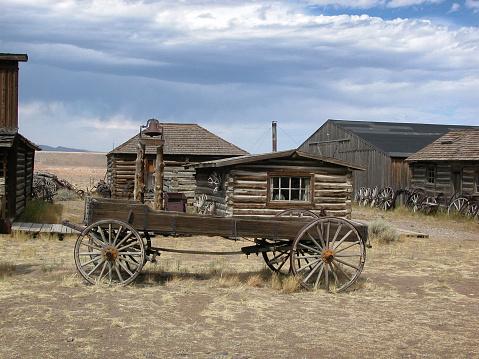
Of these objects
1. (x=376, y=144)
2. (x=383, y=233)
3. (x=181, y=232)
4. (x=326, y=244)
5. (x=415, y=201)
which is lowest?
(x=383, y=233)

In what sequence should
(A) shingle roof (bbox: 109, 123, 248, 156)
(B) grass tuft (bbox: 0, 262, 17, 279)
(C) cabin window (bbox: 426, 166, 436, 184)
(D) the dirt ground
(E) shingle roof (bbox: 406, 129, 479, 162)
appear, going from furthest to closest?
(C) cabin window (bbox: 426, 166, 436, 184) → (A) shingle roof (bbox: 109, 123, 248, 156) → (E) shingle roof (bbox: 406, 129, 479, 162) → (B) grass tuft (bbox: 0, 262, 17, 279) → (D) the dirt ground

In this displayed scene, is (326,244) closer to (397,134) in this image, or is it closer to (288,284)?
(288,284)

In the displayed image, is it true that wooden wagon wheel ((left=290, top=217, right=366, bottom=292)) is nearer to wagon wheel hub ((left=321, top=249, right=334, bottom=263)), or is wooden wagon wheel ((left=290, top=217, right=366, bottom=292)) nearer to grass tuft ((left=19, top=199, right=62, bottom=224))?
wagon wheel hub ((left=321, top=249, right=334, bottom=263))

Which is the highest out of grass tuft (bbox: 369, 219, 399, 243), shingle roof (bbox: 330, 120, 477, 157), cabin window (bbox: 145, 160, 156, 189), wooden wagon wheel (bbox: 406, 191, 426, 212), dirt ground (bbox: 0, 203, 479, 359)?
shingle roof (bbox: 330, 120, 477, 157)

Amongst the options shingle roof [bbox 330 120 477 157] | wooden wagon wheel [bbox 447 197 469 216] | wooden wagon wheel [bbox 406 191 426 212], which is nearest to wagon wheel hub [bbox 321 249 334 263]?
wooden wagon wheel [bbox 447 197 469 216]

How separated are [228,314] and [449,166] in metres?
18.3

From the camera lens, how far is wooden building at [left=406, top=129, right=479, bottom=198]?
20.7 m

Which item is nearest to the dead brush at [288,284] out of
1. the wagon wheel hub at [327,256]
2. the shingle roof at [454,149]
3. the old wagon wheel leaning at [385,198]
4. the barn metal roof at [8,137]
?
the wagon wheel hub at [327,256]

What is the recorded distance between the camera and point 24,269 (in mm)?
8695

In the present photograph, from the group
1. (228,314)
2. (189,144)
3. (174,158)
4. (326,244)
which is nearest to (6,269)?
(228,314)

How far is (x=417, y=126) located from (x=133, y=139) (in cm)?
2037

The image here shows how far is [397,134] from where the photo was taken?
102 ft

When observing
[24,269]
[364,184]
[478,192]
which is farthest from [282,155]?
[364,184]

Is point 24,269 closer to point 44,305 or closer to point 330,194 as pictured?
point 44,305
